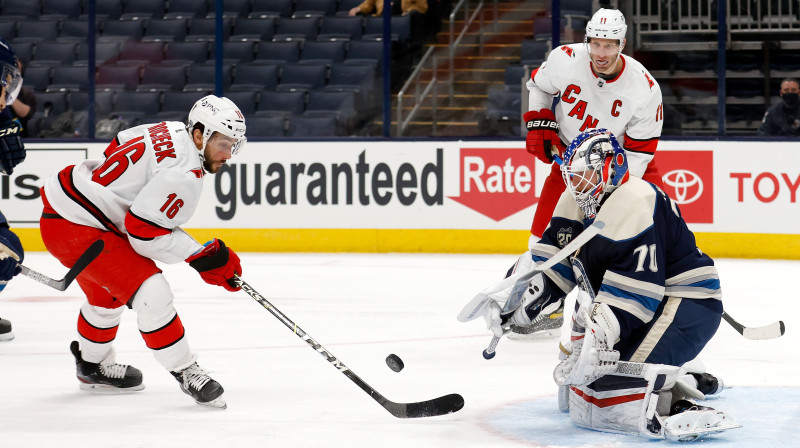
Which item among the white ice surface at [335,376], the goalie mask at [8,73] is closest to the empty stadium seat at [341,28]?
the white ice surface at [335,376]

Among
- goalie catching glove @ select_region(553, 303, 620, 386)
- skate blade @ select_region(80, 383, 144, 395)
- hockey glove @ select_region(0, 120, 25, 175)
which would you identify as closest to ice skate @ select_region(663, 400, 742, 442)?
goalie catching glove @ select_region(553, 303, 620, 386)

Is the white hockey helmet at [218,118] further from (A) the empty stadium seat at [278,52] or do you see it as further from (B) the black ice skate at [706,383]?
(A) the empty stadium seat at [278,52]

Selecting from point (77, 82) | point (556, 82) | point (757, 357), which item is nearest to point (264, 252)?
point (77, 82)

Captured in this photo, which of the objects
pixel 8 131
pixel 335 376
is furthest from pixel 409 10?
pixel 335 376

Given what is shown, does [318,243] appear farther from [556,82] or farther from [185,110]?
[556,82]

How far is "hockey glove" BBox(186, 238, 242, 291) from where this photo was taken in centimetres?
315

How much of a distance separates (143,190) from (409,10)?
5.94 meters

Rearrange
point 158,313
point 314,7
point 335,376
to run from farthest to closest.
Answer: point 314,7 → point 335,376 → point 158,313

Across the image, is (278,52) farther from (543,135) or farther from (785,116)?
(543,135)

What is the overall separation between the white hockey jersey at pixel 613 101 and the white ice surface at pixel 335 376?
0.83 meters

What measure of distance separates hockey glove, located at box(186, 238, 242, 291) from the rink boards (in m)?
4.87

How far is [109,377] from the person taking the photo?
11.3ft

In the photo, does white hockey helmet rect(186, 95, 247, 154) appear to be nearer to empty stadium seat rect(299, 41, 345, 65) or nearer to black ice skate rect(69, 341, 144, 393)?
black ice skate rect(69, 341, 144, 393)

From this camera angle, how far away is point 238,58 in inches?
362
